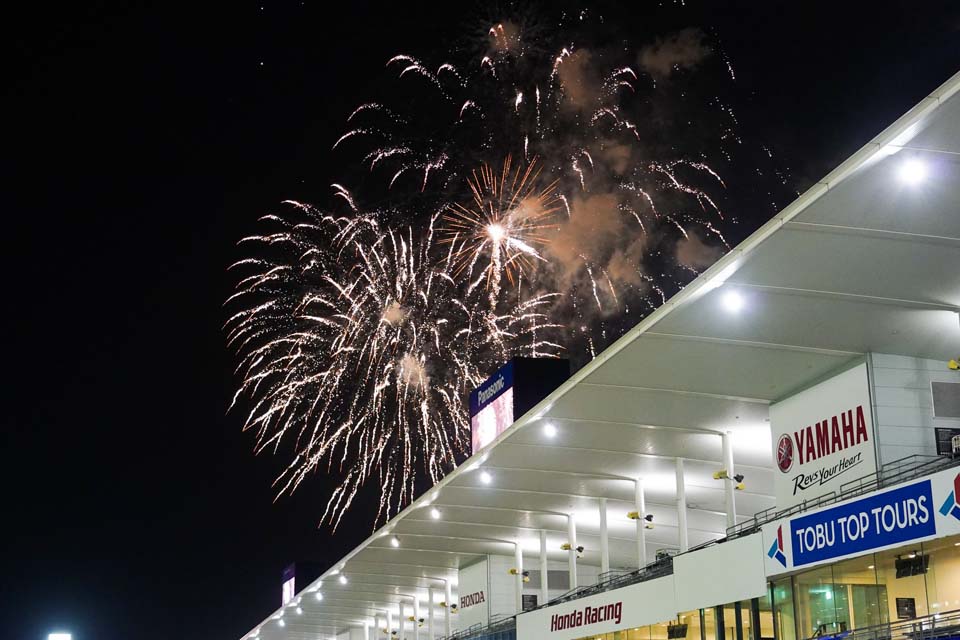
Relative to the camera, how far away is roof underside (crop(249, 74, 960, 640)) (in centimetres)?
1806

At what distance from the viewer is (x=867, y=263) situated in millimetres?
20469

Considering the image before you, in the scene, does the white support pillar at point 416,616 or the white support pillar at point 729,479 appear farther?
the white support pillar at point 416,616

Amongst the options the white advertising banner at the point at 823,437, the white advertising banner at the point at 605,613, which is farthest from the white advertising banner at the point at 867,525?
the white advertising banner at the point at 605,613

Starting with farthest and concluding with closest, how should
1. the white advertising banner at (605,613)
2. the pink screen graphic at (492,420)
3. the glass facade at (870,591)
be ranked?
the pink screen graphic at (492,420) → the white advertising banner at (605,613) → the glass facade at (870,591)

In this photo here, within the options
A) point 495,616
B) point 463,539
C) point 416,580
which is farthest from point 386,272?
point 416,580

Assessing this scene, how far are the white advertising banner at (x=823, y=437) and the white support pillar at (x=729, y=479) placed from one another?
2.57 m

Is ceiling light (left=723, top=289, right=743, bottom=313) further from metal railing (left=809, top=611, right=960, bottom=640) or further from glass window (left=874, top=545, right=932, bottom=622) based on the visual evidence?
A: metal railing (left=809, top=611, right=960, bottom=640)

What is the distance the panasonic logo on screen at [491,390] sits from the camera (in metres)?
46.0

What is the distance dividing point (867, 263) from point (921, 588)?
6.13 m

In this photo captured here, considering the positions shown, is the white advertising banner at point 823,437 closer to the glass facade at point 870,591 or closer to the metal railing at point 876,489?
the metal railing at point 876,489

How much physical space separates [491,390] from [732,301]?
2510 cm

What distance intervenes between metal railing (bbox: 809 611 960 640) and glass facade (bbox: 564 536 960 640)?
212 mm

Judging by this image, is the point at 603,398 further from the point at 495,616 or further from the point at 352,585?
the point at 352,585

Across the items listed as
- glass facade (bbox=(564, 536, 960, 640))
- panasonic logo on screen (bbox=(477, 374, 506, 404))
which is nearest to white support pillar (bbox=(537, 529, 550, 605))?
panasonic logo on screen (bbox=(477, 374, 506, 404))
